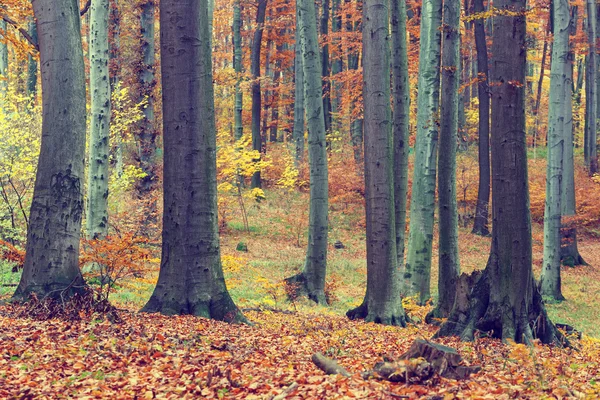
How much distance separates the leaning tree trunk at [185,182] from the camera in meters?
8.40

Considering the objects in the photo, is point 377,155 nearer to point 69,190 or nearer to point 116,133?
point 69,190

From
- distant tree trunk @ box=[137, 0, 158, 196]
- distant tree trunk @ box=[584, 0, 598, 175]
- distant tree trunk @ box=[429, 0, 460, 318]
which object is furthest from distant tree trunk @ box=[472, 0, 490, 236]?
distant tree trunk @ box=[137, 0, 158, 196]

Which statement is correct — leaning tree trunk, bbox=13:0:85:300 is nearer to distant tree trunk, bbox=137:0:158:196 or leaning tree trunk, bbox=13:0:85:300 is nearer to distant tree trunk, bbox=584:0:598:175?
distant tree trunk, bbox=137:0:158:196

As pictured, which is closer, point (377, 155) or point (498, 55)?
point (498, 55)

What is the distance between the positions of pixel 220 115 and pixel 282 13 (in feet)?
31.9

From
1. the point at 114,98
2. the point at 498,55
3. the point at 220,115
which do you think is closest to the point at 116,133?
the point at 114,98

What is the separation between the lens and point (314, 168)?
42.8ft

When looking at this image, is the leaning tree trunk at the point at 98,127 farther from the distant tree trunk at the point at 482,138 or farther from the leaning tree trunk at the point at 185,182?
the distant tree trunk at the point at 482,138

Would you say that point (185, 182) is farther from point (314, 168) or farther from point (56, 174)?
point (314, 168)

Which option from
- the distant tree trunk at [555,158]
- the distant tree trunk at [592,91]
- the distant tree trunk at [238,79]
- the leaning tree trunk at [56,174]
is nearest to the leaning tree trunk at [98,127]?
the leaning tree trunk at [56,174]

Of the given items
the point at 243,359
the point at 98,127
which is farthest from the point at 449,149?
the point at 243,359

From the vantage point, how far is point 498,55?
27.4 ft

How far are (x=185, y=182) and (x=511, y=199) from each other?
173 inches

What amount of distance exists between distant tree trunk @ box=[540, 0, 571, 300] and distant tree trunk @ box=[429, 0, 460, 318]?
4.50m
